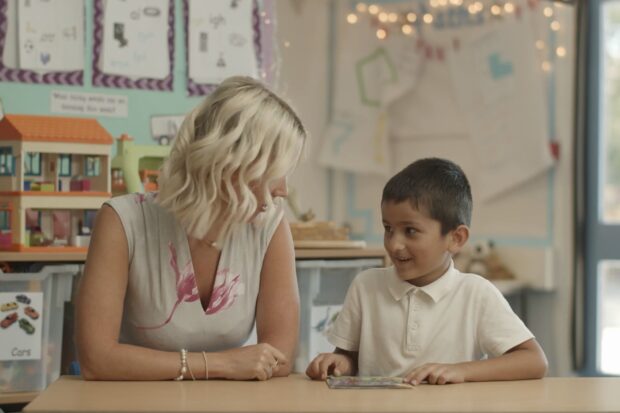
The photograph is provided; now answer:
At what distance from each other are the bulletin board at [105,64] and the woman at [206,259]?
1.09 metres

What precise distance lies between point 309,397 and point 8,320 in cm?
138


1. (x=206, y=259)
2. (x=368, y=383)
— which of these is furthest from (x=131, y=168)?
(x=368, y=383)

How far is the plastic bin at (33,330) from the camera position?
2.70m

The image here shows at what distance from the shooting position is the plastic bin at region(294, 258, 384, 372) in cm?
306

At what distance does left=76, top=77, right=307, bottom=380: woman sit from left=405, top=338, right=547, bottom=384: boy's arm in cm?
28

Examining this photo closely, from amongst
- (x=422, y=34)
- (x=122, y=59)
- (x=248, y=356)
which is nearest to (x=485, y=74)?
(x=422, y=34)

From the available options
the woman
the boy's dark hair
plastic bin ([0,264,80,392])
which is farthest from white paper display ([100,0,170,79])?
the boy's dark hair

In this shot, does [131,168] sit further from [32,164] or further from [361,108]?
[361,108]

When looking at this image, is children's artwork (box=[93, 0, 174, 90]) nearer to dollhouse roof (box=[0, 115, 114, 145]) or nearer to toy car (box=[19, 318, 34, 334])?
dollhouse roof (box=[0, 115, 114, 145])

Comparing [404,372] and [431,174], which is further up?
[431,174]

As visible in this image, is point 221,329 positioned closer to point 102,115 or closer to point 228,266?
point 228,266

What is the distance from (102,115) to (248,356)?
1.47 m

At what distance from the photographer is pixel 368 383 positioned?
1.69 metres

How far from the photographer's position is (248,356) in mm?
1802
